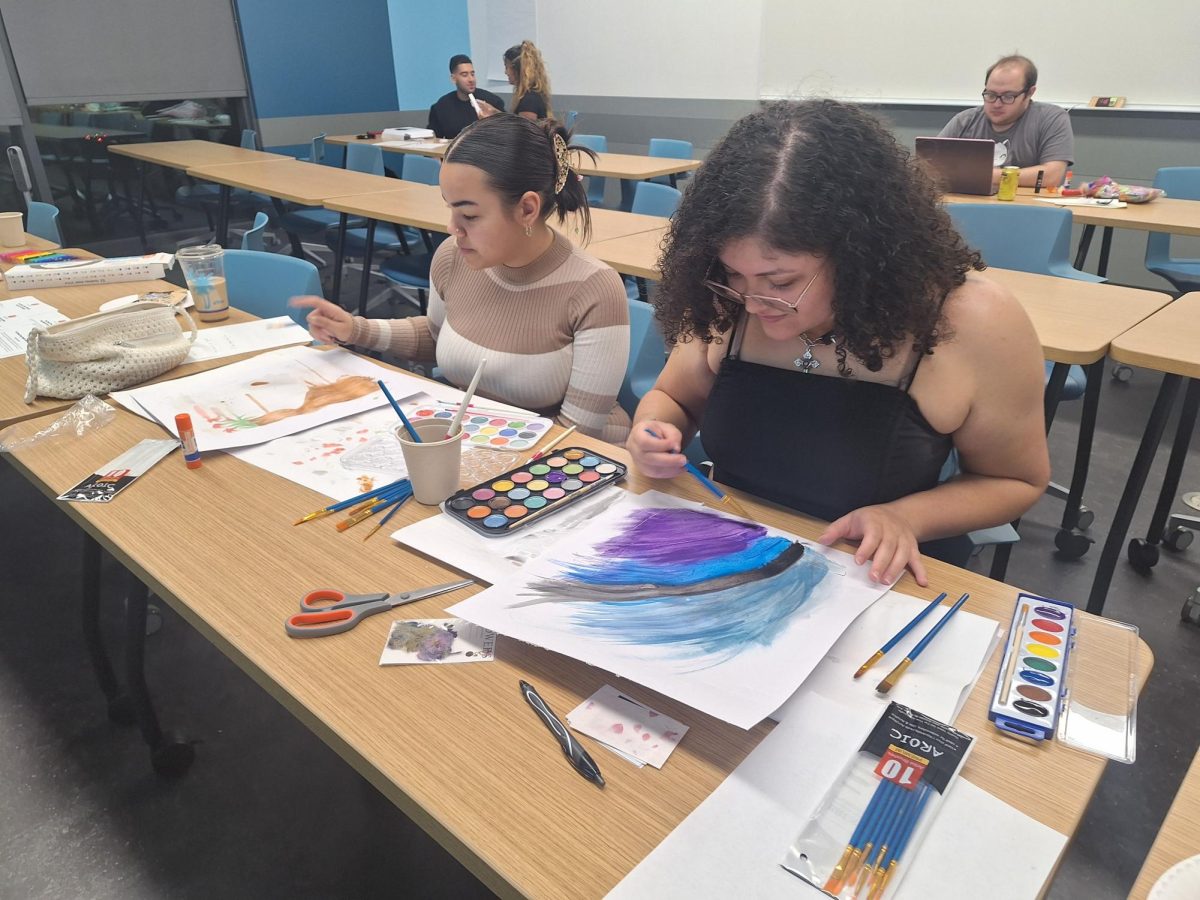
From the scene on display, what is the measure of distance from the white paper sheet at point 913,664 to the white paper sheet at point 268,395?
3.11 feet

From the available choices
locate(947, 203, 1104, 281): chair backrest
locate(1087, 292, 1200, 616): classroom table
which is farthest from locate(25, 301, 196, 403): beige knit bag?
locate(947, 203, 1104, 281): chair backrest

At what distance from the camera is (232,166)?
459 cm

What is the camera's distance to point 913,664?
77 cm

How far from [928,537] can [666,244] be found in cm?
57

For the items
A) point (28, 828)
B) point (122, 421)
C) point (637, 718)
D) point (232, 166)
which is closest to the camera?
point (637, 718)

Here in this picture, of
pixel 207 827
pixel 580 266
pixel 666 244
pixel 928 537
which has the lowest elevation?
pixel 207 827

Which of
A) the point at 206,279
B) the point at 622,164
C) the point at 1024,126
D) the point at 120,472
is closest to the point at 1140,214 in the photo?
the point at 1024,126

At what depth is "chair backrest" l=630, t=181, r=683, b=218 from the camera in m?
3.50

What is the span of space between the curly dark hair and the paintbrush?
356mm

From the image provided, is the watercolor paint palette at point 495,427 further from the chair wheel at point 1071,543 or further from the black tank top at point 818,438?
the chair wheel at point 1071,543

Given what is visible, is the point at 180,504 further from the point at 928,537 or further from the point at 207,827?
the point at 928,537

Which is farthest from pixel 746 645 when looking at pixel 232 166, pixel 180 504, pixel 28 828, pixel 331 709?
pixel 232 166

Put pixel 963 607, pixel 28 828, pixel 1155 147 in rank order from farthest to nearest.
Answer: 1. pixel 1155 147
2. pixel 28 828
3. pixel 963 607

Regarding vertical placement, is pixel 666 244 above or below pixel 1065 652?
above
